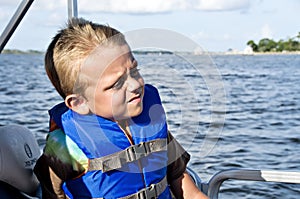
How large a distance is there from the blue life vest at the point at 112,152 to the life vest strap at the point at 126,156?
1cm

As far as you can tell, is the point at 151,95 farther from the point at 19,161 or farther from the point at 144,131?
the point at 19,161

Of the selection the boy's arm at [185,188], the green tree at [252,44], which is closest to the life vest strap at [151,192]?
the boy's arm at [185,188]

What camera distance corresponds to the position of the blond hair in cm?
151

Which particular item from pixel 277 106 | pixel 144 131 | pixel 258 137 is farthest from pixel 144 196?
pixel 277 106

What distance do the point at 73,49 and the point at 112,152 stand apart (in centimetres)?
30

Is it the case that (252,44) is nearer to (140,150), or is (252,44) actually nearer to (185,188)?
(185,188)

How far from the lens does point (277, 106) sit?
1487 cm

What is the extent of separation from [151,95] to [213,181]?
20.0 inches

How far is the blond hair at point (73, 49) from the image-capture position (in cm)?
151

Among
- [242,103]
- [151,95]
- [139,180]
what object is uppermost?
[151,95]

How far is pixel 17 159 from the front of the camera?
5.56 feet

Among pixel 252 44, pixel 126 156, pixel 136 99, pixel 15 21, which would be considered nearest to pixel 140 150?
pixel 126 156

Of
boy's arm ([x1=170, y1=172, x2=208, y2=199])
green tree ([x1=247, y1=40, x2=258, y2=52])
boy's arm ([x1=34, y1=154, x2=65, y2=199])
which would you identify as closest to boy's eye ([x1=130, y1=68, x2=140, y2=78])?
boy's arm ([x1=34, y1=154, x2=65, y2=199])

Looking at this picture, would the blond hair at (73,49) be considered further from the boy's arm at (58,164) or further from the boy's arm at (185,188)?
the boy's arm at (185,188)
